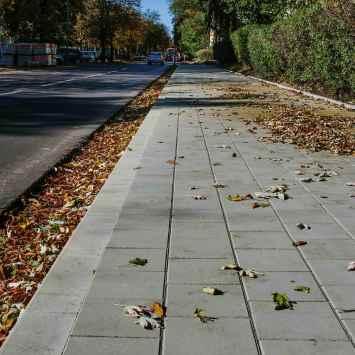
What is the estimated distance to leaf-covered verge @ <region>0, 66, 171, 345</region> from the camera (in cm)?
417

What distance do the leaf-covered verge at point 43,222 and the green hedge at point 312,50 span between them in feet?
29.1

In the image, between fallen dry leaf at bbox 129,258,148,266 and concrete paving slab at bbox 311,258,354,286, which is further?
fallen dry leaf at bbox 129,258,148,266

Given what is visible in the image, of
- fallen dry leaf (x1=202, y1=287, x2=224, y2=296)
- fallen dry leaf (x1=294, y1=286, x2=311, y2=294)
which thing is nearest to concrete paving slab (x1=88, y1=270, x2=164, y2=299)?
fallen dry leaf (x1=202, y1=287, x2=224, y2=296)

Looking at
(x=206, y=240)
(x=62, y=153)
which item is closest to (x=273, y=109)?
(x=62, y=153)

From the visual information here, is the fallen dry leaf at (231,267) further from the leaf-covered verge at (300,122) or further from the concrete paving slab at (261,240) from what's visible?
the leaf-covered verge at (300,122)

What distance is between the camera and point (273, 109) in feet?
53.0

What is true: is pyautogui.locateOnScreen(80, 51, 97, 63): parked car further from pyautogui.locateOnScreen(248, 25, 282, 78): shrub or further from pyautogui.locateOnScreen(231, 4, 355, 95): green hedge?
pyautogui.locateOnScreen(231, 4, 355, 95): green hedge

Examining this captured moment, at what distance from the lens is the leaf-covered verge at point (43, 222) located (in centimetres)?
417

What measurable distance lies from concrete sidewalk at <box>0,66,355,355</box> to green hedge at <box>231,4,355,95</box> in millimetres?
9990

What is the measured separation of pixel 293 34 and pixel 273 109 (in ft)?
25.1

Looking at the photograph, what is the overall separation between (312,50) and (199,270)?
1723 centimetres

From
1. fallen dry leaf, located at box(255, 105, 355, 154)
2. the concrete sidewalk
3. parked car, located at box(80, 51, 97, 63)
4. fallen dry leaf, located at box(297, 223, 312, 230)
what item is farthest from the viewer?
parked car, located at box(80, 51, 97, 63)

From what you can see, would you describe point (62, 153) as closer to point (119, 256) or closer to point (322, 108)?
point (119, 256)

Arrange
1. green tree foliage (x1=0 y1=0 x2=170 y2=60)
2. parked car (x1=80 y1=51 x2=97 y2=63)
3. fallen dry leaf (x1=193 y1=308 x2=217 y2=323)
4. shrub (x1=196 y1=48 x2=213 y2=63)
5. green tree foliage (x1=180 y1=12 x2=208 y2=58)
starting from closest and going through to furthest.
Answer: fallen dry leaf (x1=193 y1=308 x2=217 y2=323) < green tree foliage (x1=0 y1=0 x2=170 y2=60) < shrub (x1=196 y1=48 x2=213 y2=63) < parked car (x1=80 y1=51 x2=97 y2=63) < green tree foliage (x1=180 y1=12 x2=208 y2=58)
